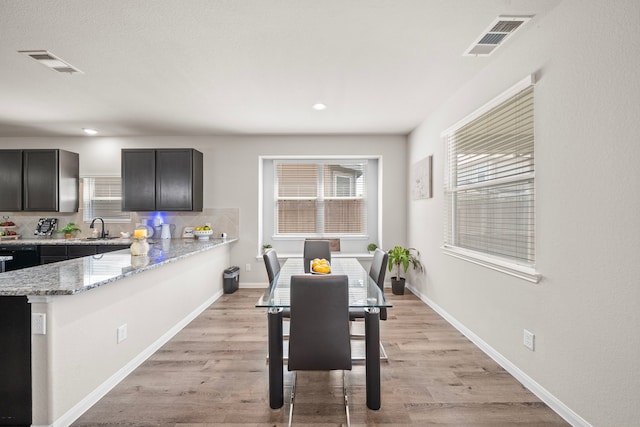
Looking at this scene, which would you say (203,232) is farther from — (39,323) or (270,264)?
(39,323)

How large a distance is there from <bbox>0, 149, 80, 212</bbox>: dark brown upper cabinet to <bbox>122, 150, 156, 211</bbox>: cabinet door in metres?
1.00

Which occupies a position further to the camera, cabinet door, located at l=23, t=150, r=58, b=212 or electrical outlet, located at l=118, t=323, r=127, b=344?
cabinet door, located at l=23, t=150, r=58, b=212

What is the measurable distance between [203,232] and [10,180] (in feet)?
9.63

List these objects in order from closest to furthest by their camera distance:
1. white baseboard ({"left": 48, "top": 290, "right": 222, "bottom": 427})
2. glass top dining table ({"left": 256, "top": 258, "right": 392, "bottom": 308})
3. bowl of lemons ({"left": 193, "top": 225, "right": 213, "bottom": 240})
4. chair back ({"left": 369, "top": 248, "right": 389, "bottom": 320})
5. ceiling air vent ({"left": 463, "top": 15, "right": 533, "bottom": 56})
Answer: white baseboard ({"left": 48, "top": 290, "right": 222, "bottom": 427}) → glass top dining table ({"left": 256, "top": 258, "right": 392, "bottom": 308}) → ceiling air vent ({"left": 463, "top": 15, "right": 533, "bottom": 56}) → chair back ({"left": 369, "top": 248, "right": 389, "bottom": 320}) → bowl of lemons ({"left": 193, "top": 225, "right": 213, "bottom": 240})

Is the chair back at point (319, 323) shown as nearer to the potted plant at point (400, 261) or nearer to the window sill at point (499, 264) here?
the window sill at point (499, 264)

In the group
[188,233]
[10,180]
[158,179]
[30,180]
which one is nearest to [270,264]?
[188,233]

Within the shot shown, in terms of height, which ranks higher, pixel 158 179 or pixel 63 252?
→ pixel 158 179

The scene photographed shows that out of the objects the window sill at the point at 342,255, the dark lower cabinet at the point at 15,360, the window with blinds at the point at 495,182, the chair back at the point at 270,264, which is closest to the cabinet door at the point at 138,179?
the window sill at the point at 342,255

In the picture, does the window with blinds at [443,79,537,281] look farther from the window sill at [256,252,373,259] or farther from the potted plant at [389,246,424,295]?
the window sill at [256,252,373,259]

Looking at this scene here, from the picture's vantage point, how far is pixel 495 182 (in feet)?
8.68

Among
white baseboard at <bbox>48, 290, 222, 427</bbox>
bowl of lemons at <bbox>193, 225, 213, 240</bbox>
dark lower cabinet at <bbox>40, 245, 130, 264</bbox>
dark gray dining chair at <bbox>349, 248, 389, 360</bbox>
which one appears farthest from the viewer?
bowl of lemons at <bbox>193, 225, 213, 240</bbox>

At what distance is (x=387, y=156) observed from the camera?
513 centimetres

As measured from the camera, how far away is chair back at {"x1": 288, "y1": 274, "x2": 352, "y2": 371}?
1.77 meters

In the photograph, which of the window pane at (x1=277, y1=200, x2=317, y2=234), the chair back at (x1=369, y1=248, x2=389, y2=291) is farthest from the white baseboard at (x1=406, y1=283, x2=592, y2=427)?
the window pane at (x1=277, y1=200, x2=317, y2=234)
